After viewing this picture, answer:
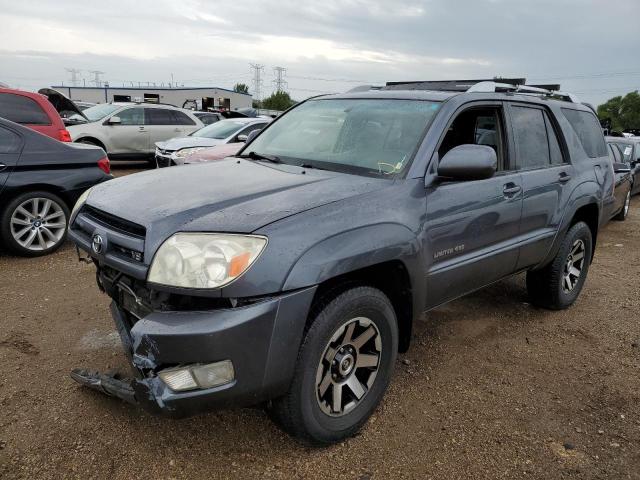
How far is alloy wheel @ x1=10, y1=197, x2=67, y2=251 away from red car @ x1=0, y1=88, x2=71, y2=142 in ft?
7.69

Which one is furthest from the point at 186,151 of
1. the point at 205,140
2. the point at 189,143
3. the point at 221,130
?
→ the point at 221,130

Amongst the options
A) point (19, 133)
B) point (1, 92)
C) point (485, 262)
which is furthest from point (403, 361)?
point (1, 92)

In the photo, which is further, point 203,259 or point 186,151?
point 186,151

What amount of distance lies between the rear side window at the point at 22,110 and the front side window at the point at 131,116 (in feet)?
17.4

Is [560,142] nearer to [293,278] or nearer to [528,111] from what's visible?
[528,111]

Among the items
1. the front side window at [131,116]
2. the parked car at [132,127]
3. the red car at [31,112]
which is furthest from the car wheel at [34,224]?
the front side window at [131,116]

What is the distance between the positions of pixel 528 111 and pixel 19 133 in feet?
16.5

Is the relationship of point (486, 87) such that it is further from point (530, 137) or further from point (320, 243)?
point (320, 243)

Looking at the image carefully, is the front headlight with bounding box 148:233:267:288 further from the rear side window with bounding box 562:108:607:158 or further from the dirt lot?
the rear side window with bounding box 562:108:607:158

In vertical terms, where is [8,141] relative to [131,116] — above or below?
below

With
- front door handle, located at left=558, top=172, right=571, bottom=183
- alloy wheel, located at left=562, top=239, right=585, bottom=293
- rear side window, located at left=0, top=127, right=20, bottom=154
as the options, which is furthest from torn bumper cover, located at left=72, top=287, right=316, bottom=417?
rear side window, located at left=0, top=127, right=20, bottom=154

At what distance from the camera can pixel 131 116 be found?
12.9 metres

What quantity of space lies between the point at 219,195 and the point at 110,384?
1.05 meters

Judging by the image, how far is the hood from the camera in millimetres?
11797
